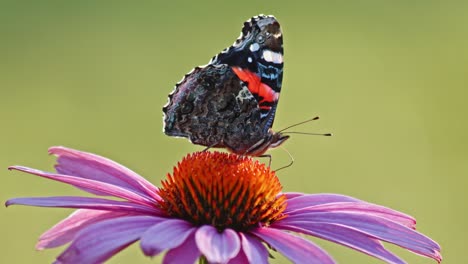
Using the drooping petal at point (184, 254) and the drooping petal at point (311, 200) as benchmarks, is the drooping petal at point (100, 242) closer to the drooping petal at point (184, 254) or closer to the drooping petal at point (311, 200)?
the drooping petal at point (184, 254)

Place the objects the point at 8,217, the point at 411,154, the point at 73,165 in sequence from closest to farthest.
Result: the point at 73,165
the point at 8,217
the point at 411,154

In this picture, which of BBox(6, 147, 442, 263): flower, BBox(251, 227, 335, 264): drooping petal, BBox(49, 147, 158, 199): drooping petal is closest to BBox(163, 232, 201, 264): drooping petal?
BBox(6, 147, 442, 263): flower

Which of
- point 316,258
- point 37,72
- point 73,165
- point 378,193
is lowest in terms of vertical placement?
point 378,193

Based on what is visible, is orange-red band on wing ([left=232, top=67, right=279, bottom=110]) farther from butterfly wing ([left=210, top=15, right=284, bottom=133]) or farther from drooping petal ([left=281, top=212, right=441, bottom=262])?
drooping petal ([left=281, top=212, right=441, bottom=262])

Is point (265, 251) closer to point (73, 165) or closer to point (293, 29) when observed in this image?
point (73, 165)

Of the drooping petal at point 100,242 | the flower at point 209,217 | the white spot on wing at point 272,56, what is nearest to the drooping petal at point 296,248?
the flower at point 209,217

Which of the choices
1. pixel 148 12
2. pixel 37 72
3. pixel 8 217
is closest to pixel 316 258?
pixel 8 217
